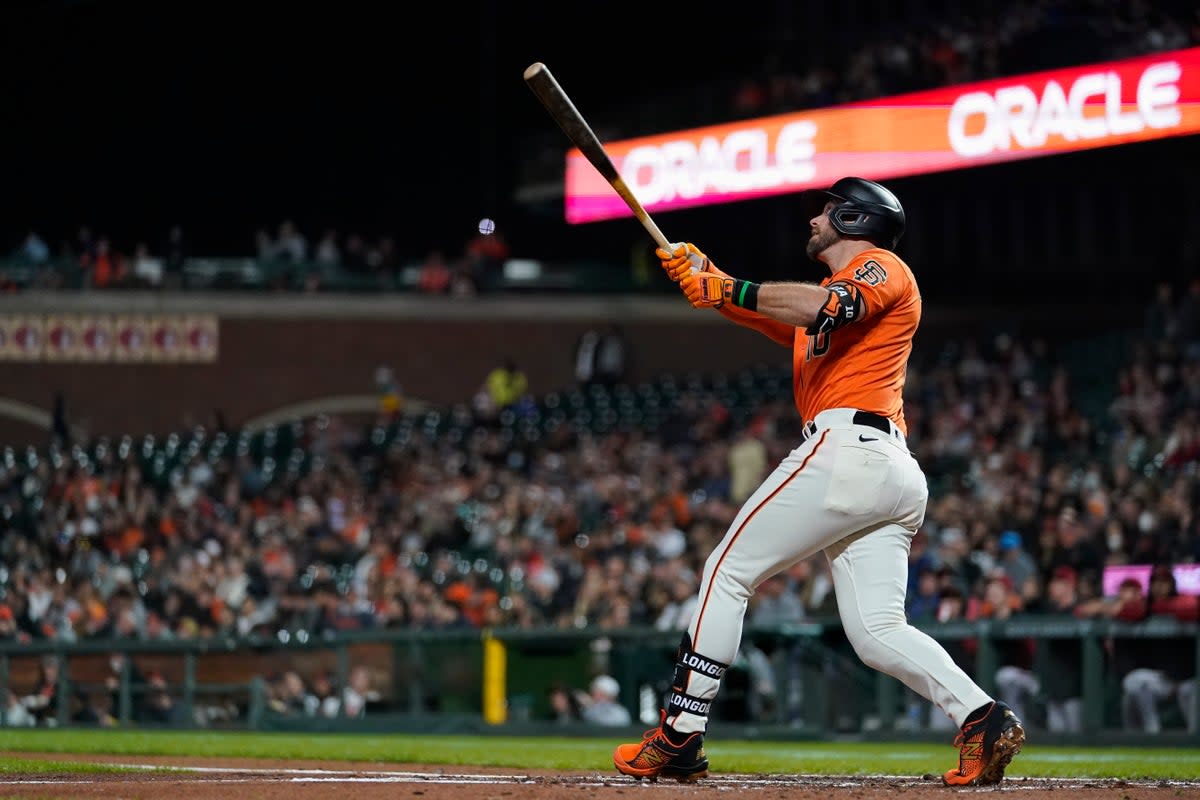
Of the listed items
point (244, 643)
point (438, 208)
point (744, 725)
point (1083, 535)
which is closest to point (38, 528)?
point (244, 643)

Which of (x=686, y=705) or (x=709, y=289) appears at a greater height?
(x=709, y=289)

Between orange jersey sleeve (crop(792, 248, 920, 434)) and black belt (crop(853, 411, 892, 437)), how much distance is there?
0.07 ft

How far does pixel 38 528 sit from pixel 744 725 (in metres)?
10.1

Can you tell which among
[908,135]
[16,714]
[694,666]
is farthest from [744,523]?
[908,135]

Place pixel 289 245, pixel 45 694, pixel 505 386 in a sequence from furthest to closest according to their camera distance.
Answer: pixel 289 245
pixel 505 386
pixel 45 694

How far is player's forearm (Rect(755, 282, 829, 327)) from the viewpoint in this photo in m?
5.41

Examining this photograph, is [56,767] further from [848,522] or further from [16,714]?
[16,714]

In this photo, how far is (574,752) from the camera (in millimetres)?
9211

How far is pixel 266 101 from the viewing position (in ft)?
104

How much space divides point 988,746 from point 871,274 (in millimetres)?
1489

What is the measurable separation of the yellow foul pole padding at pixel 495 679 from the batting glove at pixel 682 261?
7370 mm

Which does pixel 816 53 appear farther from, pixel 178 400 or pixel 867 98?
pixel 178 400

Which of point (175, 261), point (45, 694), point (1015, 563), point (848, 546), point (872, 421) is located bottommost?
point (45, 694)

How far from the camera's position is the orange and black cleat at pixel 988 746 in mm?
5480
